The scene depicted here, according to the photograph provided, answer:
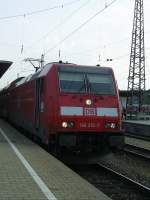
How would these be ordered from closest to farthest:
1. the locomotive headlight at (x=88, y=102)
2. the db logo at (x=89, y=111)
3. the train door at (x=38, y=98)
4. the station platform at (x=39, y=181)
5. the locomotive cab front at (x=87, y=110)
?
the station platform at (x=39, y=181) → the locomotive cab front at (x=87, y=110) → the db logo at (x=89, y=111) → the locomotive headlight at (x=88, y=102) → the train door at (x=38, y=98)

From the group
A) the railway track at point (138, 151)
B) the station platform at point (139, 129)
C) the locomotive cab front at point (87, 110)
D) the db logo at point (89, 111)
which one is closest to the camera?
the locomotive cab front at point (87, 110)

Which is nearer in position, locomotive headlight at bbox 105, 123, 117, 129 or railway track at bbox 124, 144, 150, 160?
locomotive headlight at bbox 105, 123, 117, 129

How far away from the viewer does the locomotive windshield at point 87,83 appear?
48.6ft

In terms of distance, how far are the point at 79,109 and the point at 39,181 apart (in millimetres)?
5040

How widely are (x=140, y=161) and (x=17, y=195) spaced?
29.1ft

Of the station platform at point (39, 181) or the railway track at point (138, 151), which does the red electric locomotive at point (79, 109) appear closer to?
the station platform at point (39, 181)

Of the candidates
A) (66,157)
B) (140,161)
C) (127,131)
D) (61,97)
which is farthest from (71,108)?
(127,131)

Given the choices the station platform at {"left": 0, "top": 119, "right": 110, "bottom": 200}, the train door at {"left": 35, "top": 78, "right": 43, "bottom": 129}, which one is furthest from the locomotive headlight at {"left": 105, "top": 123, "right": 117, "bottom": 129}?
the train door at {"left": 35, "top": 78, "right": 43, "bottom": 129}

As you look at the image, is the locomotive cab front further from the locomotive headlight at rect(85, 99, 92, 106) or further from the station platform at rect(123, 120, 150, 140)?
the station platform at rect(123, 120, 150, 140)

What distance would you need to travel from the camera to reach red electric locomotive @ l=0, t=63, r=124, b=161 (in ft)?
46.1

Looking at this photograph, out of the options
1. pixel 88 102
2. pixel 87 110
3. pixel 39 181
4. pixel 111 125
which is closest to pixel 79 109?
pixel 87 110

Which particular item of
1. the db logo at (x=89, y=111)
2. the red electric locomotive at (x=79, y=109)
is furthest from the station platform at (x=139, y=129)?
the db logo at (x=89, y=111)

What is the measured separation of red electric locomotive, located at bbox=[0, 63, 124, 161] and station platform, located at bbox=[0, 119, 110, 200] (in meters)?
0.86

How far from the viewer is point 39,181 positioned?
9.52m
